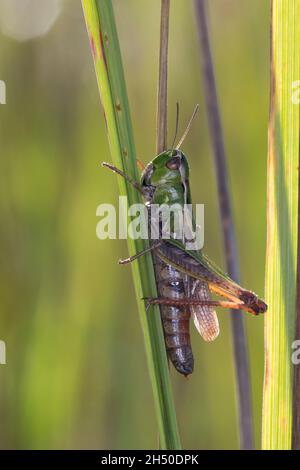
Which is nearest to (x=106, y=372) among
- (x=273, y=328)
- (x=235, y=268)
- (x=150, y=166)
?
(x=235, y=268)

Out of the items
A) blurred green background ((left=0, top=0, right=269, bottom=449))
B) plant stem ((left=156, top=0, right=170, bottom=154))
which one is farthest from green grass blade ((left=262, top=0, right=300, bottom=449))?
blurred green background ((left=0, top=0, right=269, bottom=449))

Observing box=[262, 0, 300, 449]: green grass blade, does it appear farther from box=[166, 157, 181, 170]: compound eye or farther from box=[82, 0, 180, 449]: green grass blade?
box=[166, 157, 181, 170]: compound eye

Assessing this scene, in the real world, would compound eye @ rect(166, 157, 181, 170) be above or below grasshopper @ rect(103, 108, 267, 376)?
above

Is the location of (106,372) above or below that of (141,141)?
below

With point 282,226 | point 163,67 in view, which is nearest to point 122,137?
point 163,67

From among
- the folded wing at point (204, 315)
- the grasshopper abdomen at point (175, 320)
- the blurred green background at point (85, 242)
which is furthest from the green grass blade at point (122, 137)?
the blurred green background at point (85, 242)

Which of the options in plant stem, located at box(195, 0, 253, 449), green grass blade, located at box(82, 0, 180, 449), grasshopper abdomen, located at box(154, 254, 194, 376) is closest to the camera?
green grass blade, located at box(82, 0, 180, 449)

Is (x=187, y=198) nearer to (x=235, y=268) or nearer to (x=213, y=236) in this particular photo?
(x=235, y=268)
